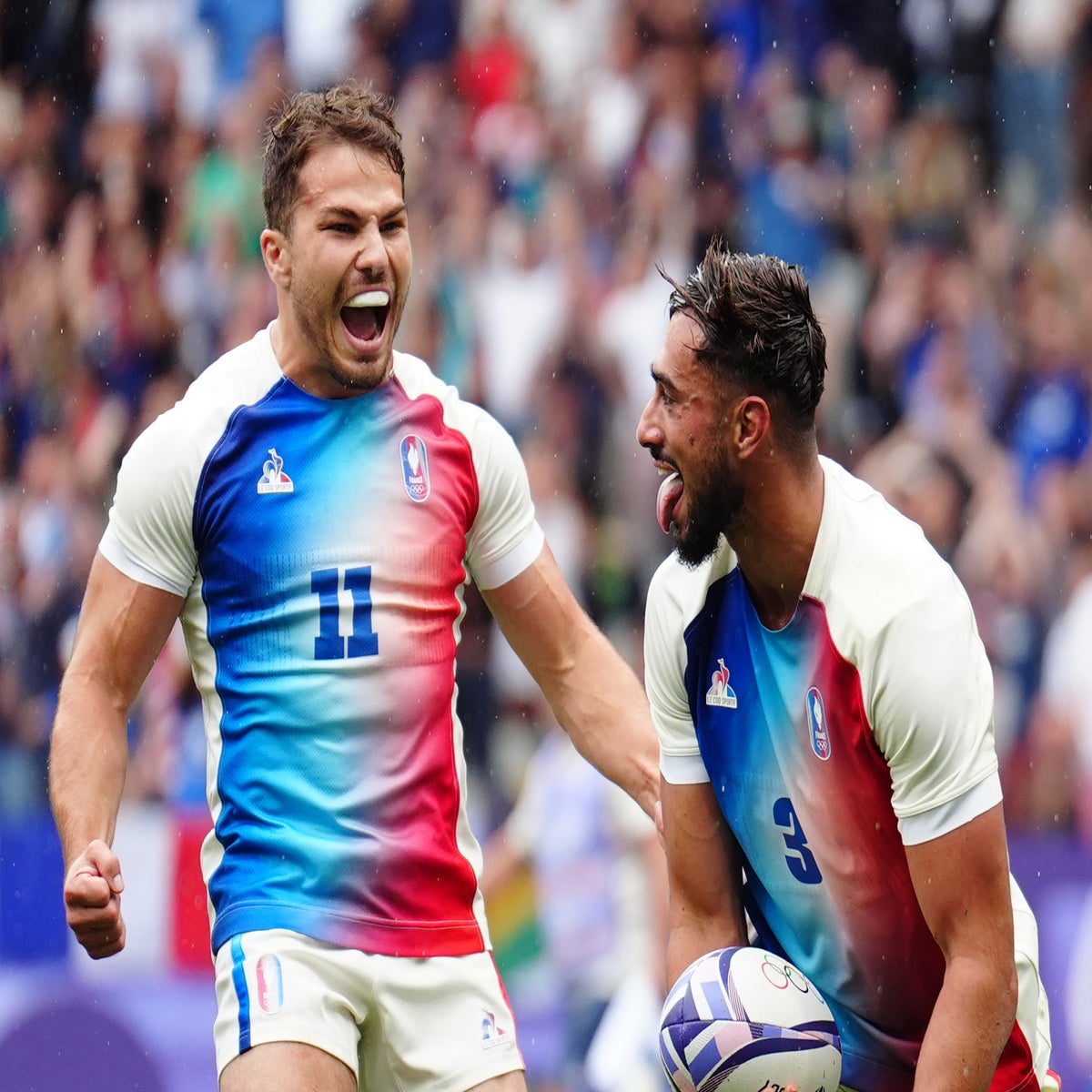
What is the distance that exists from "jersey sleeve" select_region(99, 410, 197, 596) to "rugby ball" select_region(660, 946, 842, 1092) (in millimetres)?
1514

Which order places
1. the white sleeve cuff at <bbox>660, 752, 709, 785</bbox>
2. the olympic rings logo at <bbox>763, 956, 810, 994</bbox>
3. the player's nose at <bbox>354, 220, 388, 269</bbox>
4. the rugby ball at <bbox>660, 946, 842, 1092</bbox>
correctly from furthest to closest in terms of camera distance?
the player's nose at <bbox>354, 220, 388, 269</bbox>, the white sleeve cuff at <bbox>660, 752, 709, 785</bbox>, the olympic rings logo at <bbox>763, 956, 810, 994</bbox>, the rugby ball at <bbox>660, 946, 842, 1092</bbox>

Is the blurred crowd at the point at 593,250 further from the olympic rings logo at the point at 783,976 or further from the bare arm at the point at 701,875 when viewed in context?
the olympic rings logo at the point at 783,976

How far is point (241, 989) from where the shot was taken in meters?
4.36

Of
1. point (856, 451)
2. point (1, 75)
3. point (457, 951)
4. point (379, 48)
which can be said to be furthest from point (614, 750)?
point (1, 75)

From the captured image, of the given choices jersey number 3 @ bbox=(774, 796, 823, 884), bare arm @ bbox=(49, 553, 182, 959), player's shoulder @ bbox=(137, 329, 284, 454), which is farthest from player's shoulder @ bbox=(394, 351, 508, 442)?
jersey number 3 @ bbox=(774, 796, 823, 884)

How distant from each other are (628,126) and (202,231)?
2588 mm

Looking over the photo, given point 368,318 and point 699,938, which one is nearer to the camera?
point 699,938

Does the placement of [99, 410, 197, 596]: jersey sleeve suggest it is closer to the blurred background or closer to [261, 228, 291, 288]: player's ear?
[261, 228, 291, 288]: player's ear

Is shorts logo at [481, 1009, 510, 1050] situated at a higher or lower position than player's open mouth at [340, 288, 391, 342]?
lower

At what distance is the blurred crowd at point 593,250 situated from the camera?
10.1 m

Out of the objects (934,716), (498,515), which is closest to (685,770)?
(934,716)

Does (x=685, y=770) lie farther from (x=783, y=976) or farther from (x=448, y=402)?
(x=448, y=402)

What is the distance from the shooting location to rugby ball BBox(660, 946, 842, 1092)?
4.21 metres

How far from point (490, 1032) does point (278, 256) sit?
1.90 meters
